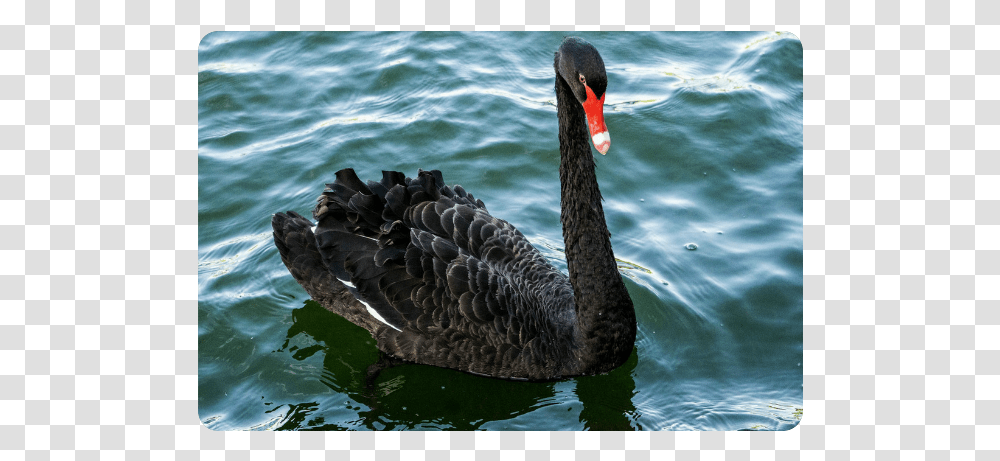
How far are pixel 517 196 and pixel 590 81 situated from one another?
285cm

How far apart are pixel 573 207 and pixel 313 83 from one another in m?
3.77

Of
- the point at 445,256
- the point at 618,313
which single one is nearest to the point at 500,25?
the point at 445,256

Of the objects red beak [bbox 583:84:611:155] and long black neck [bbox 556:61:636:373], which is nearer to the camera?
red beak [bbox 583:84:611:155]

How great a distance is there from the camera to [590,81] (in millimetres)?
3830

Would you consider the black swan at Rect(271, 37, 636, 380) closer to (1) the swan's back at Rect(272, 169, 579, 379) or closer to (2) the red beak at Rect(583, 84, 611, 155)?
(1) the swan's back at Rect(272, 169, 579, 379)

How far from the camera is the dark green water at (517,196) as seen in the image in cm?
495

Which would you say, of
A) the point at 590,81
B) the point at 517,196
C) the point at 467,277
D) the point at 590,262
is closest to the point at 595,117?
the point at 590,81

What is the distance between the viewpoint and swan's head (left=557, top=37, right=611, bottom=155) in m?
3.81

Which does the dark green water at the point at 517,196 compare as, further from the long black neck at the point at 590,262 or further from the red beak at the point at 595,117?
the red beak at the point at 595,117

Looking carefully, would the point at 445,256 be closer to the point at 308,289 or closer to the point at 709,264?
the point at 308,289

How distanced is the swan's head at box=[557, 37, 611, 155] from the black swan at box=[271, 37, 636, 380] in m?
0.38

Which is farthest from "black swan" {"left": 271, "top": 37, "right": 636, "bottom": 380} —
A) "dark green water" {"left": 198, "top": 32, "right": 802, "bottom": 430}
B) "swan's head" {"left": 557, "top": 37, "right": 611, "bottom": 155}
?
"swan's head" {"left": 557, "top": 37, "right": 611, "bottom": 155}

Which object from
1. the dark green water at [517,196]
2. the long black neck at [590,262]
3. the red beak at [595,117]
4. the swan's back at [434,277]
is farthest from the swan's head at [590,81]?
the dark green water at [517,196]

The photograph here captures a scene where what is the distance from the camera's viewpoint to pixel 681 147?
7090 mm
